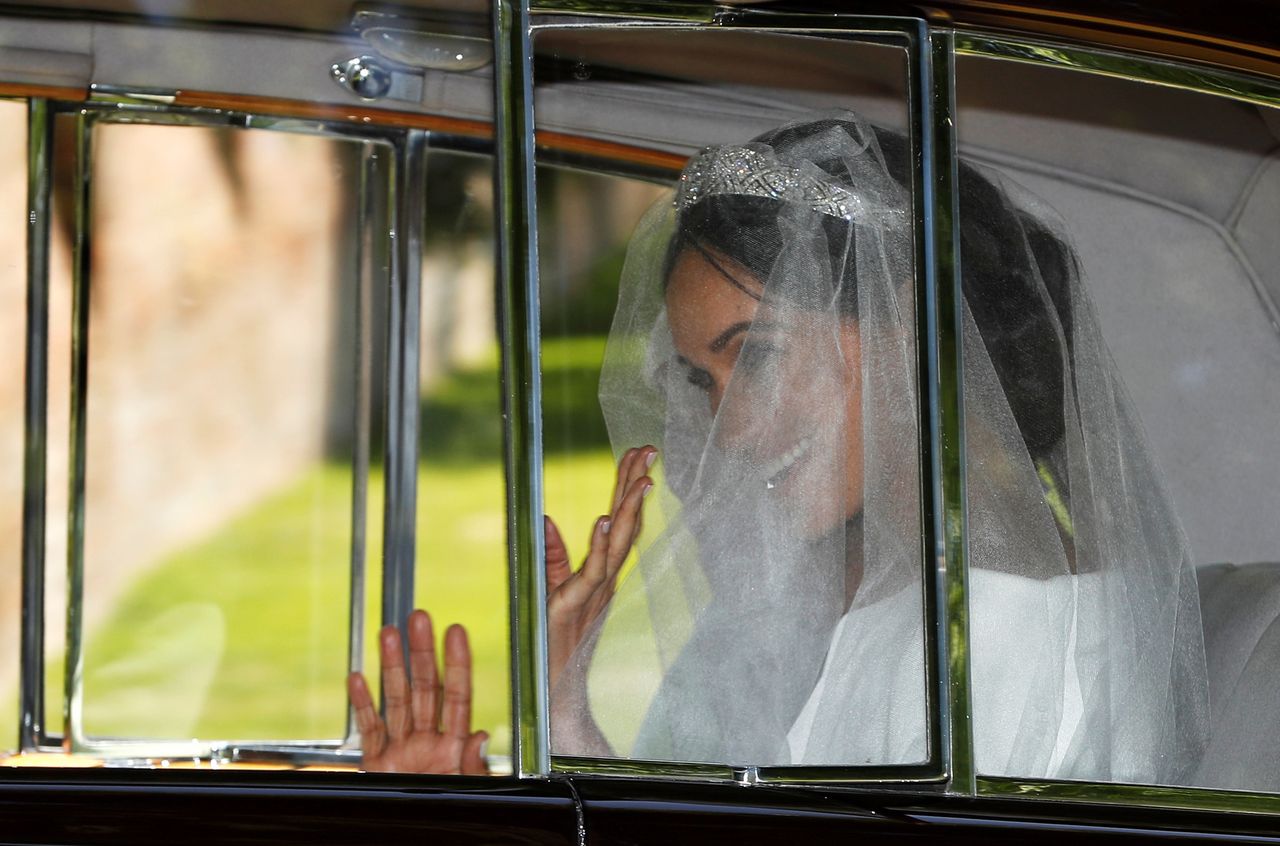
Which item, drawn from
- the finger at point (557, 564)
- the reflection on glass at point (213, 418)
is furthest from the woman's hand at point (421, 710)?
the finger at point (557, 564)

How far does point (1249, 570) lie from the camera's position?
76.3 inches

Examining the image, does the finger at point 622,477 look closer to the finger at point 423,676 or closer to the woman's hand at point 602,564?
the woman's hand at point 602,564

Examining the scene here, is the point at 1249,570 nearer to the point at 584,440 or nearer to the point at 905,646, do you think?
the point at 905,646

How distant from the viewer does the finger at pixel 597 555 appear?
5.73ft

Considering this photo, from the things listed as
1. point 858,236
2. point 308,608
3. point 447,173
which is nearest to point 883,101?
point 858,236

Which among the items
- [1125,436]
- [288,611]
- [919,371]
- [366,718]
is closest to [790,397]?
[919,371]

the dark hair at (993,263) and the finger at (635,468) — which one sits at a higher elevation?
the dark hair at (993,263)

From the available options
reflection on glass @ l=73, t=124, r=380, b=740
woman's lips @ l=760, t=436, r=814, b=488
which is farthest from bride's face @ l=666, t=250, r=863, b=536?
reflection on glass @ l=73, t=124, r=380, b=740

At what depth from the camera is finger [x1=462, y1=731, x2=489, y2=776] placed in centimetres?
233

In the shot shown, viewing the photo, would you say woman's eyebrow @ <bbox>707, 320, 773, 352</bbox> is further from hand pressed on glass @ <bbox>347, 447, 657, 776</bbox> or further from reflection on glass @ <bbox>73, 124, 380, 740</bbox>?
reflection on glass @ <bbox>73, 124, 380, 740</bbox>

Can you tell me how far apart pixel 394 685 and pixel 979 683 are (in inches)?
45.5

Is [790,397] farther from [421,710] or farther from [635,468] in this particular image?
[421,710]

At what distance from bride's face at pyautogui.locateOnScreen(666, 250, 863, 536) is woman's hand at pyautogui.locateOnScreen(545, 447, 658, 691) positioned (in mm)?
137

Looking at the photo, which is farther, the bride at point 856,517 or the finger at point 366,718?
the finger at point 366,718
